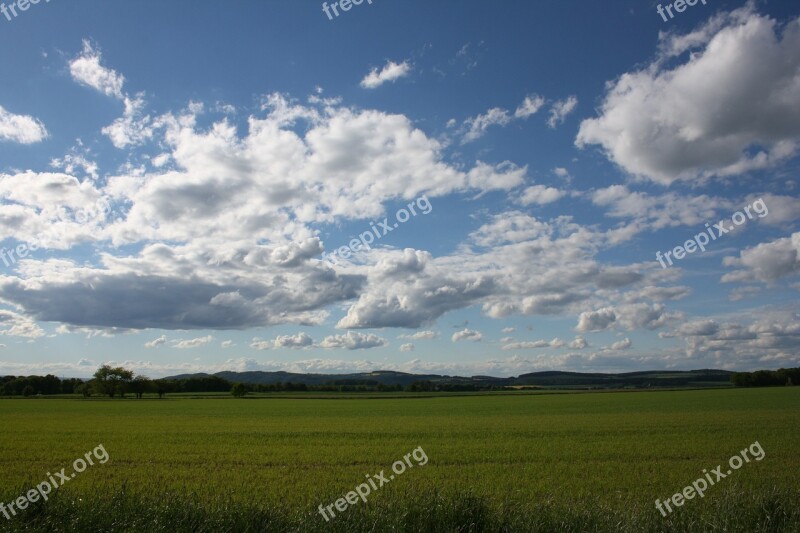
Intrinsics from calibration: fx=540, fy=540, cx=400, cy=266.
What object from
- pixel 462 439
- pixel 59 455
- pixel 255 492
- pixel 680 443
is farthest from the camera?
pixel 462 439

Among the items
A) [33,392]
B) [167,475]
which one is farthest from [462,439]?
[33,392]

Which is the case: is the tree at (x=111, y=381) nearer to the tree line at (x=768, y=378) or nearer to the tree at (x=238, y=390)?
the tree at (x=238, y=390)

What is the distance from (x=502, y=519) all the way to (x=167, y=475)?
14.0 m

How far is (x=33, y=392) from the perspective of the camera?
116938mm

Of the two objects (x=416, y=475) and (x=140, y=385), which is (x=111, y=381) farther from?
(x=416, y=475)

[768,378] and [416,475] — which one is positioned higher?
[416,475]

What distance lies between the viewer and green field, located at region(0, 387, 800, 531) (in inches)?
355

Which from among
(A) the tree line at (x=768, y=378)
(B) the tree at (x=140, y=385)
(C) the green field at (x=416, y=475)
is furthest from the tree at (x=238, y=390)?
(A) the tree line at (x=768, y=378)

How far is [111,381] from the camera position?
12231 centimetres

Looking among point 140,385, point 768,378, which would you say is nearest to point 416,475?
point 140,385

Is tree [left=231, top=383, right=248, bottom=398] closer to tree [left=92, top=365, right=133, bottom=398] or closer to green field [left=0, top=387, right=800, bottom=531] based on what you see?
tree [left=92, top=365, right=133, bottom=398]

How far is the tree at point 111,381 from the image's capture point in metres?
120

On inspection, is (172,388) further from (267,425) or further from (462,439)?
(462,439)

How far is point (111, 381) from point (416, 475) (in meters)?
124
